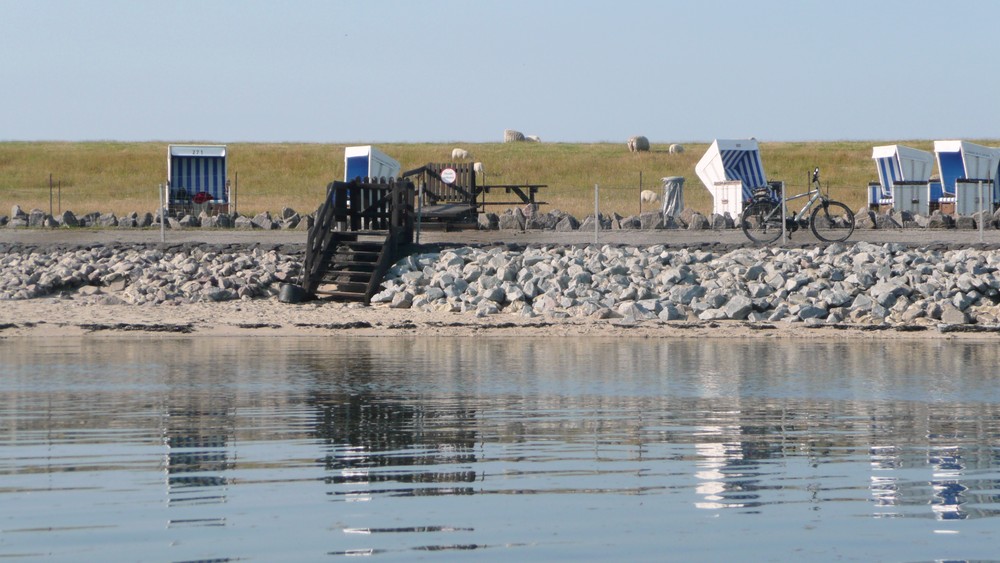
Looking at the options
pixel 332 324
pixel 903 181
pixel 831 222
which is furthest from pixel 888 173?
pixel 332 324

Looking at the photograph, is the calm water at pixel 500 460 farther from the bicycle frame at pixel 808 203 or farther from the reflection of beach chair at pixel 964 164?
the reflection of beach chair at pixel 964 164

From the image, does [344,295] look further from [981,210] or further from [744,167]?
[744,167]

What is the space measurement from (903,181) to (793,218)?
986 cm

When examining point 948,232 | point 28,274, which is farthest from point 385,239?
point 948,232

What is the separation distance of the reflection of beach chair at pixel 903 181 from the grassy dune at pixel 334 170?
392 inches

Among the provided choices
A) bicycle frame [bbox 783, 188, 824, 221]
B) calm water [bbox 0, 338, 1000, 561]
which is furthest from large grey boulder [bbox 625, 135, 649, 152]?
calm water [bbox 0, 338, 1000, 561]

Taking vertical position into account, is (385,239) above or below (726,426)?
above

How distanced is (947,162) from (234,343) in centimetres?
2396

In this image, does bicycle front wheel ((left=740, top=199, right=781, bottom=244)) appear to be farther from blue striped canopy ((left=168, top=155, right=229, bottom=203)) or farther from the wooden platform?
blue striped canopy ((left=168, top=155, right=229, bottom=203))

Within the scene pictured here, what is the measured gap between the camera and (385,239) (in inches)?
829

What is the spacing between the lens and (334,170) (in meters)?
63.2

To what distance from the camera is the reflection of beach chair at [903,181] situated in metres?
32.0

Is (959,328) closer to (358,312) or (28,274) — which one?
(358,312)

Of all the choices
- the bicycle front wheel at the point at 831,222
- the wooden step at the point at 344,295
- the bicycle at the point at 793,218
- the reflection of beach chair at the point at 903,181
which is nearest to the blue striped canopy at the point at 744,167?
the reflection of beach chair at the point at 903,181
